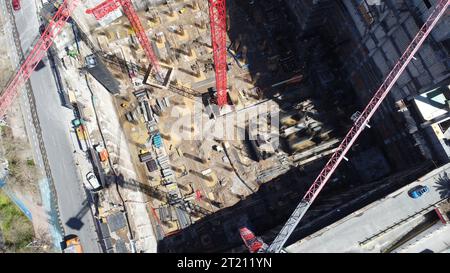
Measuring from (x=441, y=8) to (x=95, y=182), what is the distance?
61494 millimetres

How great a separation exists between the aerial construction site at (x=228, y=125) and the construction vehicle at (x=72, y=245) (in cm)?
24

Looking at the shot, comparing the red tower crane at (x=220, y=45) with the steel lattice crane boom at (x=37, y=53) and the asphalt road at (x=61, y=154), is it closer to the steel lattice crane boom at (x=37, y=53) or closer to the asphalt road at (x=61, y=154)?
the asphalt road at (x=61, y=154)

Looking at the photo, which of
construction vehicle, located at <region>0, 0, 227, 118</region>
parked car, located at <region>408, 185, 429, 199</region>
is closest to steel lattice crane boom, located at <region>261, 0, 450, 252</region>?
parked car, located at <region>408, 185, 429, 199</region>

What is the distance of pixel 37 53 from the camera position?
7219 cm

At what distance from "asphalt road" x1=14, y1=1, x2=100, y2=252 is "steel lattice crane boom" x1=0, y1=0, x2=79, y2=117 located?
156cm

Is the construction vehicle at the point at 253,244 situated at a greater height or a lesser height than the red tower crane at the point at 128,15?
lesser

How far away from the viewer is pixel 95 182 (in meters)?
67.6

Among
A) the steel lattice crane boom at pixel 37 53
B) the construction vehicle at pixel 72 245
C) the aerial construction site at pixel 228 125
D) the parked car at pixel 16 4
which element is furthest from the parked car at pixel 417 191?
the parked car at pixel 16 4

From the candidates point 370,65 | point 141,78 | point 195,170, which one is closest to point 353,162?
point 370,65

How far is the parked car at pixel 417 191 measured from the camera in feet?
189

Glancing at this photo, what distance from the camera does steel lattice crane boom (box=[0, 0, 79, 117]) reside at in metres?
70.5

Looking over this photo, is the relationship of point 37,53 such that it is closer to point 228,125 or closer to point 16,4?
point 16,4

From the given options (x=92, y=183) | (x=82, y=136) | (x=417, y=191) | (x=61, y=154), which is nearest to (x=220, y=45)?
(x=82, y=136)

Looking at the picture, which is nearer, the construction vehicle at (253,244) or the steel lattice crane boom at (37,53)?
the construction vehicle at (253,244)
